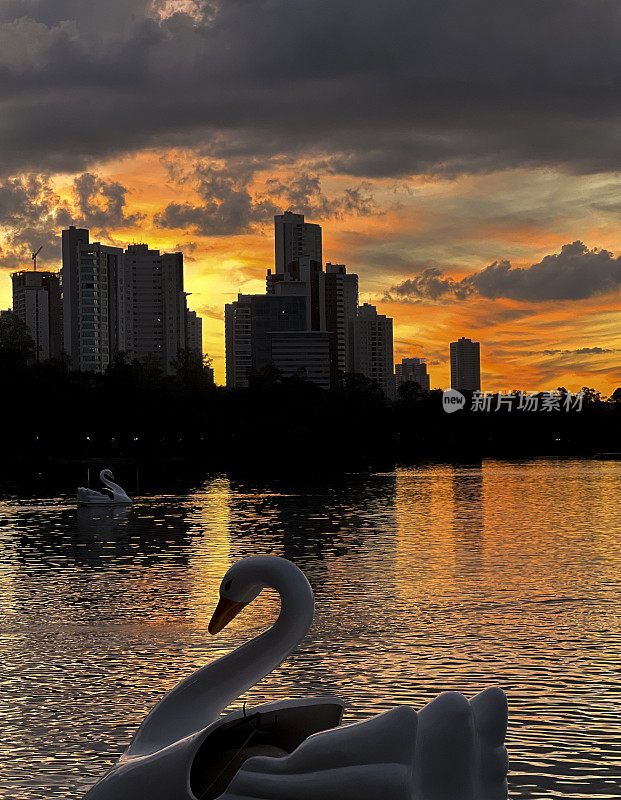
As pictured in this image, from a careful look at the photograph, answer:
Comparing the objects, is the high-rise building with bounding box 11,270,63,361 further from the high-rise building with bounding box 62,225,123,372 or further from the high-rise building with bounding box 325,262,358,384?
Answer: the high-rise building with bounding box 325,262,358,384

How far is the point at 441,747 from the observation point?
4.44m

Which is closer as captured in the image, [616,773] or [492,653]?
[616,773]

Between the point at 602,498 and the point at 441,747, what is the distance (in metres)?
30.5

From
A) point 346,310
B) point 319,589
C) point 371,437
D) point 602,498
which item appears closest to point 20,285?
point 346,310

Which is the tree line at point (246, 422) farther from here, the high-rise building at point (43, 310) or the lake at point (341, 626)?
the high-rise building at point (43, 310)

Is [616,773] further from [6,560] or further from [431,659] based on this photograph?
[6,560]

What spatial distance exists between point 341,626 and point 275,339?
152 meters

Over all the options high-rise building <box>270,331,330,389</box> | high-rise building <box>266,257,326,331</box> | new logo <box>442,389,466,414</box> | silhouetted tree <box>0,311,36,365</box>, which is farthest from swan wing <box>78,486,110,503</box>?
high-rise building <box>266,257,326,331</box>

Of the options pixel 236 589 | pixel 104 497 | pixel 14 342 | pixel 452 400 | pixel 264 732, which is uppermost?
pixel 14 342

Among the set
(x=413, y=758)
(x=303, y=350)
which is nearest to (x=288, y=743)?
(x=413, y=758)

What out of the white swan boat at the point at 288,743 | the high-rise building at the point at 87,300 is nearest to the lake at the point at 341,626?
the white swan boat at the point at 288,743

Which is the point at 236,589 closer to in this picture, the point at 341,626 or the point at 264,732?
the point at 264,732

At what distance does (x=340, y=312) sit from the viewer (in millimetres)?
190250

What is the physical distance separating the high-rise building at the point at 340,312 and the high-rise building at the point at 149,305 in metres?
29.8
